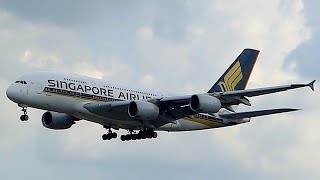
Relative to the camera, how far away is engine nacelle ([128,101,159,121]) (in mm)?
86312

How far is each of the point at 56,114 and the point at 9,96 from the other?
8643 mm

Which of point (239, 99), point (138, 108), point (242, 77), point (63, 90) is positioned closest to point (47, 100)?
point (63, 90)

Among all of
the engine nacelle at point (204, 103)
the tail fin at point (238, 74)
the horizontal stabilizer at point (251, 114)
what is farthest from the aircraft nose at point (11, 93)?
the tail fin at point (238, 74)

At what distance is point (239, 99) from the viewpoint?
86812 mm

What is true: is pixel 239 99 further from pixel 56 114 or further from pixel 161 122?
pixel 56 114

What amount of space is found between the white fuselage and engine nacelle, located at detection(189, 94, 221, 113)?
554 centimetres

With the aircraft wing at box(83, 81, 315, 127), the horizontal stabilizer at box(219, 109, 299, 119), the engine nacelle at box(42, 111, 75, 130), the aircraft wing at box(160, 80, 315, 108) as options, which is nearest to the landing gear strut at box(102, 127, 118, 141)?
the engine nacelle at box(42, 111, 75, 130)

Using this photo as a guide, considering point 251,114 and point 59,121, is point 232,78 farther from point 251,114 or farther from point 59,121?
point 59,121

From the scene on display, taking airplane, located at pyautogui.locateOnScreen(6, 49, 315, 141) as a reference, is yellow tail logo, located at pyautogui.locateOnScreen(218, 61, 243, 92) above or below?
above

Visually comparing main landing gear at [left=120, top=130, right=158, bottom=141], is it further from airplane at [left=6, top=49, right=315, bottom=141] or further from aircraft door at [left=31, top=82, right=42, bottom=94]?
aircraft door at [left=31, top=82, right=42, bottom=94]

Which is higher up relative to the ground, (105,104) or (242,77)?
(242,77)

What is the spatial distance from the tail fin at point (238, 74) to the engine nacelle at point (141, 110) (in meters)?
12.3

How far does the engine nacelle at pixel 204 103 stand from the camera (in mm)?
85688

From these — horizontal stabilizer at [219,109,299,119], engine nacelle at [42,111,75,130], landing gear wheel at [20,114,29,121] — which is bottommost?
landing gear wheel at [20,114,29,121]
